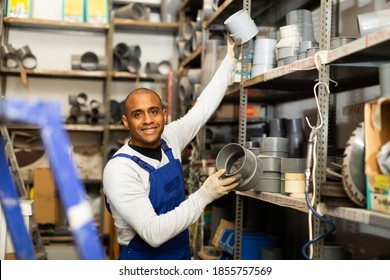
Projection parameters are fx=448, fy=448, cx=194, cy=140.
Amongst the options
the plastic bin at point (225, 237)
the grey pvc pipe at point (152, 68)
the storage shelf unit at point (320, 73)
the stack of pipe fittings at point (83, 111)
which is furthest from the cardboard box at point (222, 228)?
the grey pvc pipe at point (152, 68)

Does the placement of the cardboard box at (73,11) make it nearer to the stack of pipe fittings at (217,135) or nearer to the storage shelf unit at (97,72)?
the storage shelf unit at (97,72)

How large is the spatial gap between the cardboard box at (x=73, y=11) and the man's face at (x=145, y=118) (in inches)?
120

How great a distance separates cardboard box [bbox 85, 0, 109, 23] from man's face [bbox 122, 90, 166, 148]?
2998 millimetres

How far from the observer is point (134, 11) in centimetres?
500

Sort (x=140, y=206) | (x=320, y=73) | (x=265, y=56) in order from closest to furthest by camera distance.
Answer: (x=320, y=73), (x=140, y=206), (x=265, y=56)

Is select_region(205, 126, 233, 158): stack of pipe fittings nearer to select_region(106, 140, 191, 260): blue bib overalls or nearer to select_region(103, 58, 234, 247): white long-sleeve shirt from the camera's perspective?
select_region(106, 140, 191, 260): blue bib overalls

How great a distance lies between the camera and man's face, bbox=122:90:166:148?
7.07 feet

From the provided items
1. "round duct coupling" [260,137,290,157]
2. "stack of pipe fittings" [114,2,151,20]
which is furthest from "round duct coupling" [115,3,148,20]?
"round duct coupling" [260,137,290,157]

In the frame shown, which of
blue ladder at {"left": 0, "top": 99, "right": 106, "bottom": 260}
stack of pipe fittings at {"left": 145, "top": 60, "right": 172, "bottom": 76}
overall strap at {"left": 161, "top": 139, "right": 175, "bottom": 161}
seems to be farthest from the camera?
stack of pipe fittings at {"left": 145, "top": 60, "right": 172, "bottom": 76}

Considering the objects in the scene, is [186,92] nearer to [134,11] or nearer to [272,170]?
[134,11]

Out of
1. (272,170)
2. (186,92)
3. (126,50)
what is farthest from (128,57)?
(272,170)

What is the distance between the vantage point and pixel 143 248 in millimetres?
2182

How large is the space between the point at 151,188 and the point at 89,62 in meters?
3.15

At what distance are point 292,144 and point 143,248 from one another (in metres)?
1.02
